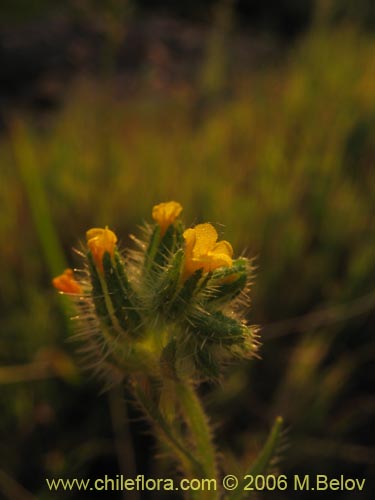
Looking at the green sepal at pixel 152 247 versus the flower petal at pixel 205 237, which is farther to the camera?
the green sepal at pixel 152 247

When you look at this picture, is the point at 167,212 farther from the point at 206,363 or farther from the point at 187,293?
the point at 206,363

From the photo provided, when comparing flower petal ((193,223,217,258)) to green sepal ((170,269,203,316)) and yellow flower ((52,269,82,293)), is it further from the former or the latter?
yellow flower ((52,269,82,293))

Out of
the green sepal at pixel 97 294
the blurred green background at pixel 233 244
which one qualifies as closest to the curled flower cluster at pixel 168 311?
the green sepal at pixel 97 294

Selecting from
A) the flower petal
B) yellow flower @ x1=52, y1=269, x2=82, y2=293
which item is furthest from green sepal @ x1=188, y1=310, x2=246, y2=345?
yellow flower @ x1=52, y1=269, x2=82, y2=293

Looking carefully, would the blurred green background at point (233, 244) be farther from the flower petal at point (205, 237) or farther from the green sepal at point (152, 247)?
the green sepal at point (152, 247)

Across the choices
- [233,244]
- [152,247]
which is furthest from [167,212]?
[233,244]
